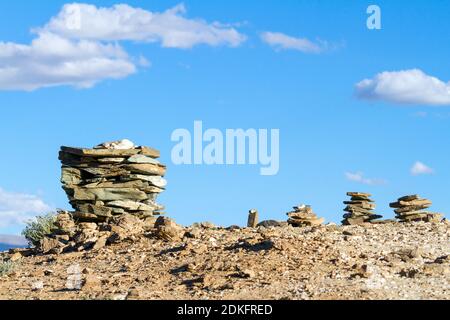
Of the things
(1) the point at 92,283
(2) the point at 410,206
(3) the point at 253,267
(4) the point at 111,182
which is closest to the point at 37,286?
(1) the point at 92,283

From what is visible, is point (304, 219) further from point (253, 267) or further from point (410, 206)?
point (253, 267)

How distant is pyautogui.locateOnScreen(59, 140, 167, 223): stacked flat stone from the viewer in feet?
72.1

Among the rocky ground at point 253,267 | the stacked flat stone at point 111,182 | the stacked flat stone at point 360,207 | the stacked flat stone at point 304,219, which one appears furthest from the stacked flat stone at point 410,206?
the stacked flat stone at point 111,182

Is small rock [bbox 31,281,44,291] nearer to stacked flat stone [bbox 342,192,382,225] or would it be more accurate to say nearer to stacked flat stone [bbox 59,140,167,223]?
stacked flat stone [bbox 59,140,167,223]

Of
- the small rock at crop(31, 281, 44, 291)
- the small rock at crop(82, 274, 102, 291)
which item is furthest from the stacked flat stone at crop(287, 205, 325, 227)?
the small rock at crop(31, 281, 44, 291)

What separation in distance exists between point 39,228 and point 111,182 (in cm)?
260

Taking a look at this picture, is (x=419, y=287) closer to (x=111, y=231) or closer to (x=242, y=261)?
(x=242, y=261)

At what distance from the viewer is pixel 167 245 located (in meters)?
17.5

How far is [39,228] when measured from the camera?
22.5 metres

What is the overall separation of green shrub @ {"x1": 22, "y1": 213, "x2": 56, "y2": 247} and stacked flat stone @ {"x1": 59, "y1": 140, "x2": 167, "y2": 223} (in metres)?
0.99
